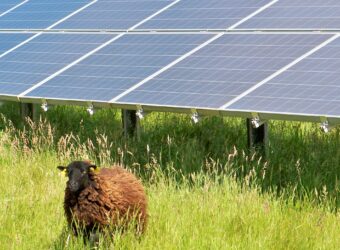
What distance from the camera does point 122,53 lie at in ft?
40.3

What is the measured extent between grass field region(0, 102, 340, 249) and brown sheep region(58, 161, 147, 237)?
18 centimetres

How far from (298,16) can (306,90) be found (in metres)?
2.53

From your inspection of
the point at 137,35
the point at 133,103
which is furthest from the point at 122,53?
the point at 133,103

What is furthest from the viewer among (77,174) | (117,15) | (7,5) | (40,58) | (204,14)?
(7,5)

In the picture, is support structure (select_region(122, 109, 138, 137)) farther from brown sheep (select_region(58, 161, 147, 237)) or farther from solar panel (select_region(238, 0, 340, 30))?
brown sheep (select_region(58, 161, 147, 237))

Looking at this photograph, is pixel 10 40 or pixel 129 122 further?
pixel 10 40

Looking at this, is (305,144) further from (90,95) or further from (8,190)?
(8,190)

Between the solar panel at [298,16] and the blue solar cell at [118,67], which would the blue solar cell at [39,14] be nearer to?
the blue solar cell at [118,67]

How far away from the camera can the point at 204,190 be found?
884 cm

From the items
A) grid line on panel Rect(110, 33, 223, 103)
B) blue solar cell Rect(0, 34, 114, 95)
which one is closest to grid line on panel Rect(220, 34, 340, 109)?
grid line on panel Rect(110, 33, 223, 103)

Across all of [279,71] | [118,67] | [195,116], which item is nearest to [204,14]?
[118,67]

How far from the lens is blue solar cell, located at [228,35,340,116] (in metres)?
8.92

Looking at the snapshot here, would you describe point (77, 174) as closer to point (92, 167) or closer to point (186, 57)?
point (92, 167)

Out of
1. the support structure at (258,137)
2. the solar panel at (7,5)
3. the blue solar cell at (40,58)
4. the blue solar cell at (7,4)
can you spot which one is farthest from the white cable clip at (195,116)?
the blue solar cell at (7,4)
